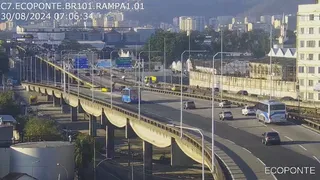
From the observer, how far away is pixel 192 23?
113 metres

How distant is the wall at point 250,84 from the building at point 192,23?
63.4m

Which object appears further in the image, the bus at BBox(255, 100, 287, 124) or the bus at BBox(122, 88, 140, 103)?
the bus at BBox(122, 88, 140, 103)

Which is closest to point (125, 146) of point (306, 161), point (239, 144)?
point (239, 144)

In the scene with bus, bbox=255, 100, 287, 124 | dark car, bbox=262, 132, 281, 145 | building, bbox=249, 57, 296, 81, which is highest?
building, bbox=249, 57, 296, 81

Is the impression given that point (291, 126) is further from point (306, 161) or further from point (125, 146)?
point (125, 146)

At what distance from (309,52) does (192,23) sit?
81.8 metres

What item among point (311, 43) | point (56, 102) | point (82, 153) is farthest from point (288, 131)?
point (56, 102)

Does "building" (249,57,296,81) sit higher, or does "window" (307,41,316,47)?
"window" (307,41,316,47)

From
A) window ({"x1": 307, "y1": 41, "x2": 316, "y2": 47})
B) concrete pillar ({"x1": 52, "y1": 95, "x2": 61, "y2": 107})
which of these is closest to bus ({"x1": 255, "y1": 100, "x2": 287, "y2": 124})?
window ({"x1": 307, "y1": 41, "x2": 316, "y2": 47})

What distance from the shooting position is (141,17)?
119562 millimetres

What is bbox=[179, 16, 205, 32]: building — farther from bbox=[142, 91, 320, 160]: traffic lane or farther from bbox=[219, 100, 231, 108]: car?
bbox=[142, 91, 320, 160]: traffic lane

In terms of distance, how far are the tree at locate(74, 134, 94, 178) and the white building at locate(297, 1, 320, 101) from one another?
13.5 meters

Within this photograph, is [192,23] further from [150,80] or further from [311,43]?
[311,43]

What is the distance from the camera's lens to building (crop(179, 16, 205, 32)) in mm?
110375
